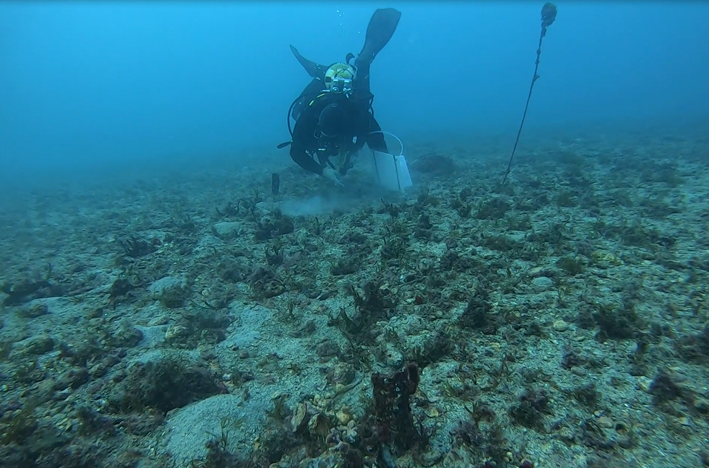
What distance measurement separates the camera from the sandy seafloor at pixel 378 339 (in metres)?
2.85

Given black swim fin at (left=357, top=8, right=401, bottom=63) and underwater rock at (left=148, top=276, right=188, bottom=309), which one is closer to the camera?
underwater rock at (left=148, top=276, right=188, bottom=309)

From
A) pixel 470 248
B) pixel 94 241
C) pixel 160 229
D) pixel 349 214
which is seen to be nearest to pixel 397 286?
pixel 470 248

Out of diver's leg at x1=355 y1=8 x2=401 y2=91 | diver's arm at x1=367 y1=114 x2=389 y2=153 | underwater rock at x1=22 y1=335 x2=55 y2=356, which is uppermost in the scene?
diver's leg at x1=355 y1=8 x2=401 y2=91

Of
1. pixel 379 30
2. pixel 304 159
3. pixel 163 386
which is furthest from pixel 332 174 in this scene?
pixel 163 386

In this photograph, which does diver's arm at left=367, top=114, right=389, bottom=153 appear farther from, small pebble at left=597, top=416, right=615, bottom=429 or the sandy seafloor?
small pebble at left=597, top=416, right=615, bottom=429

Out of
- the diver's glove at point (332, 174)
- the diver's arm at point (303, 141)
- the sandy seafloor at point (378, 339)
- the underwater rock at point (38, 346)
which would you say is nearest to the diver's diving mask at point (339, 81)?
the diver's arm at point (303, 141)

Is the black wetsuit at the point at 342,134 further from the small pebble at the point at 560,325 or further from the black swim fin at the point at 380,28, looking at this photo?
the small pebble at the point at 560,325

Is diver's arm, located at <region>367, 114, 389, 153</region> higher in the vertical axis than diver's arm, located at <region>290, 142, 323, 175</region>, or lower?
higher

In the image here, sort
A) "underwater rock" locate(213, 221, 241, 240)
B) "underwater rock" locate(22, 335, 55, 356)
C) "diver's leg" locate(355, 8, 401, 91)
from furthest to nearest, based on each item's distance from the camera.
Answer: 1. "diver's leg" locate(355, 8, 401, 91)
2. "underwater rock" locate(213, 221, 241, 240)
3. "underwater rock" locate(22, 335, 55, 356)

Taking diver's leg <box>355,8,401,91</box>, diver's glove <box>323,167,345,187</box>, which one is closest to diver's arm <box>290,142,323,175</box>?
diver's glove <box>323,167,345,187</box>

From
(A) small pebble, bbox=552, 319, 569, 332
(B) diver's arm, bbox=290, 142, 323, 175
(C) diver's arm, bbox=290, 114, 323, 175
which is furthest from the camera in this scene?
(B) diver's arm, bbox=290, 142, 323, 175

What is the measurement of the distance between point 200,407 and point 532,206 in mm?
7430

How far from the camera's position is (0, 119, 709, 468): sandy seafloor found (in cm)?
285

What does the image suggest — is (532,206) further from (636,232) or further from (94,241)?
(94,241)
